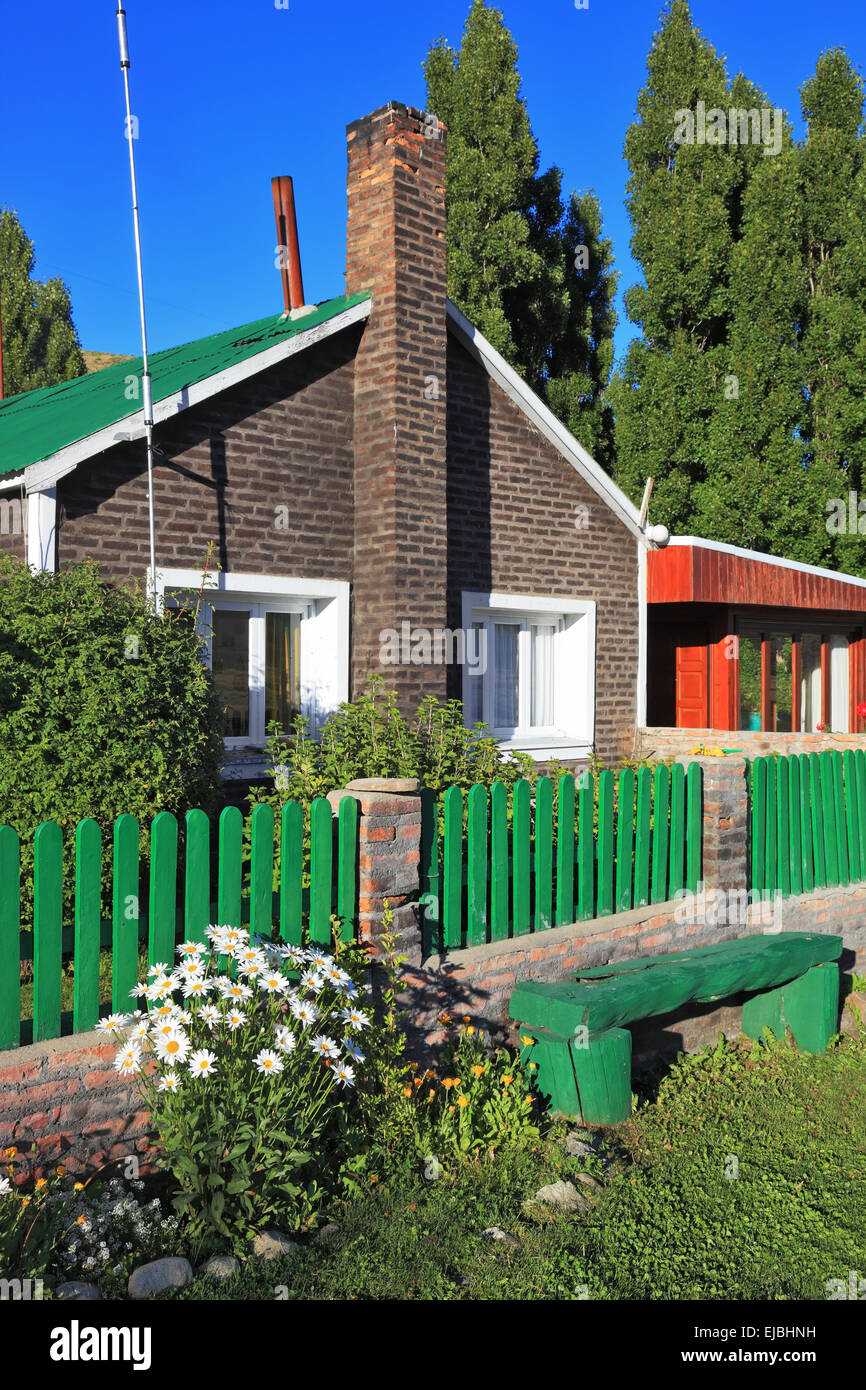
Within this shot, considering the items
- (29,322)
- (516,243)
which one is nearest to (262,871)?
(516,243)

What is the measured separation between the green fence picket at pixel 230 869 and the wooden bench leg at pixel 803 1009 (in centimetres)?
351

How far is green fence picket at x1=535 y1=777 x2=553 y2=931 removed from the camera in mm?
5914

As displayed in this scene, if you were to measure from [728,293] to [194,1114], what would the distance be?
797 inches

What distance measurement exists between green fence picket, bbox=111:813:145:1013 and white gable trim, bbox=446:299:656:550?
6467mm

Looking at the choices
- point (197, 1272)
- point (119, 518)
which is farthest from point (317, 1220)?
point (119, 518)

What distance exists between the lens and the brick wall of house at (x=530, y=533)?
984 cm

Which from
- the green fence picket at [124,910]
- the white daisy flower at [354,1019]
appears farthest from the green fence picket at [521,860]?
the green fence picket at [124,910]

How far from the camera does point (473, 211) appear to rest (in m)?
21.0

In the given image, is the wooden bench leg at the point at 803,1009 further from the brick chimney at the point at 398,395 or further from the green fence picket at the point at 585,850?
the brick chimney at the point at 398,395

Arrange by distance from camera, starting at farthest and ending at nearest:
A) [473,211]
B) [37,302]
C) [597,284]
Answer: [37,302] → [597,284] → [473,211]

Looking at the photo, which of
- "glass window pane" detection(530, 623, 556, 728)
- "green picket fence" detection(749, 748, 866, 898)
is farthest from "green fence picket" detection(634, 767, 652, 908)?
"glass window pane" detection(530, 623, 556, 728)

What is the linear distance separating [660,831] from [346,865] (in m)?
2.46

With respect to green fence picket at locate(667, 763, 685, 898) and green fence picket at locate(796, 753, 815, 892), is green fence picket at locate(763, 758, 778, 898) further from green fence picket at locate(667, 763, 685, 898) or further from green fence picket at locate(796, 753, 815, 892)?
green fence picket at locate(667, 763, 685, 898)
